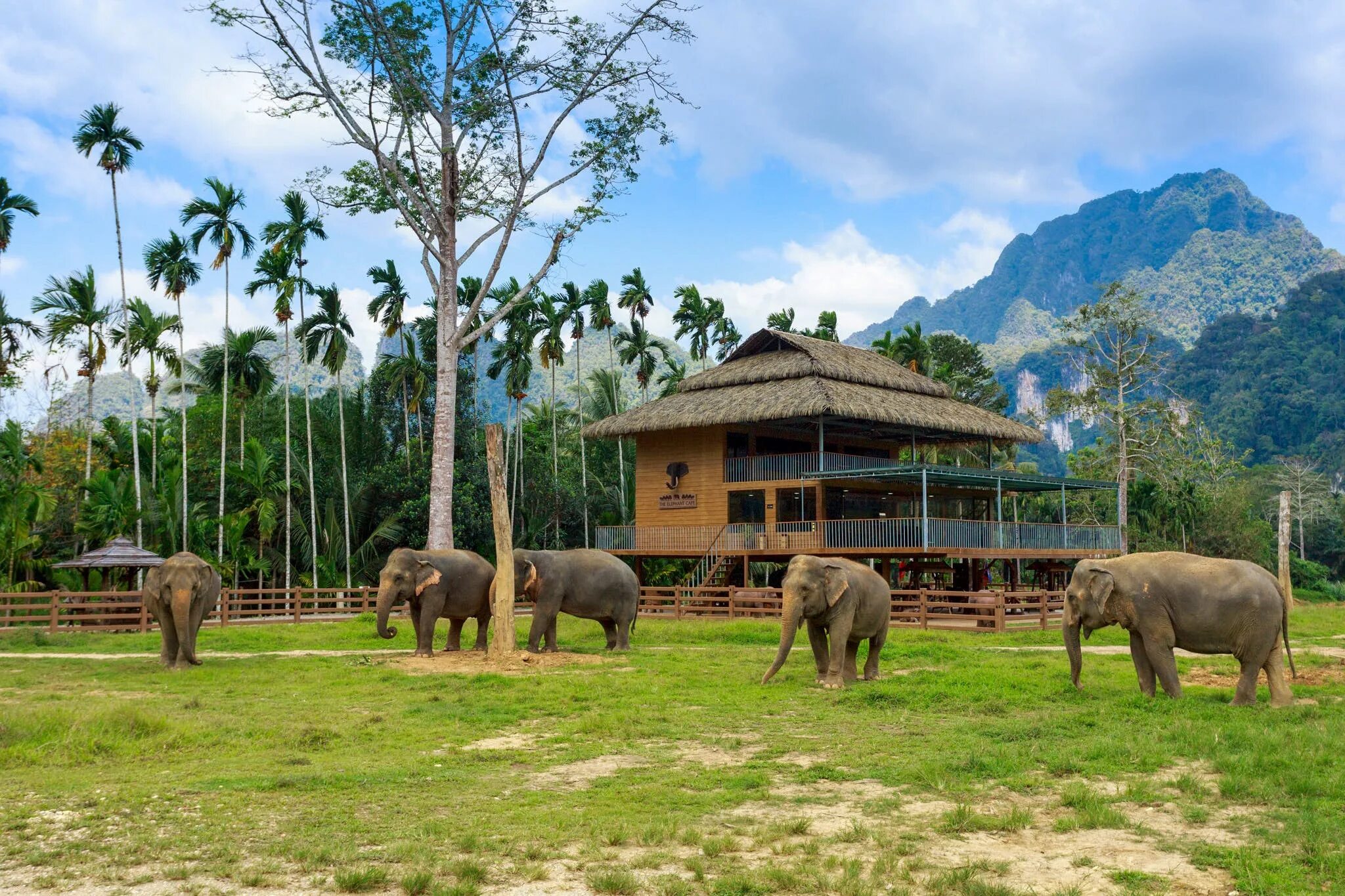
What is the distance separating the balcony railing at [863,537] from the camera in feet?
104

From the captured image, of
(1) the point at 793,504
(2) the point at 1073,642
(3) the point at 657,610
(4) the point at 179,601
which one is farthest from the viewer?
(1) the point at 793,504

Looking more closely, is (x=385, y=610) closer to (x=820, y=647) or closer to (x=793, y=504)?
(x=820, y=647)

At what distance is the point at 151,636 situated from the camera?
24469 mm

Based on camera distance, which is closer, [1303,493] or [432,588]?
[432,588]

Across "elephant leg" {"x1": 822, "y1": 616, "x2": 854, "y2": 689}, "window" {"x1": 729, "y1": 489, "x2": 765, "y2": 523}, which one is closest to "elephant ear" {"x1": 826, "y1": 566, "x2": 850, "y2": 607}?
"elephant leg" {"x1": 822, "y1": 616, "x2": 854, "y2": 689}

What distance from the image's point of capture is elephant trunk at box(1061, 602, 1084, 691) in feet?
45.4

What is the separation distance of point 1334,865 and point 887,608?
904 centimetres

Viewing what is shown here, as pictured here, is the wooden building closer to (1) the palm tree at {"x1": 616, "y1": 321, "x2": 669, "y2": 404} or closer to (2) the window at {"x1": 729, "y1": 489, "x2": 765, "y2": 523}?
(2) the window at {"x1": 729, "y1": 489, "x2": 765, "y2": 523}

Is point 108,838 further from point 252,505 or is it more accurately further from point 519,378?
point 519,378

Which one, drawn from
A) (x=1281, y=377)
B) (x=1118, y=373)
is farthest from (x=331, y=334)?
(x=1281, y=377)

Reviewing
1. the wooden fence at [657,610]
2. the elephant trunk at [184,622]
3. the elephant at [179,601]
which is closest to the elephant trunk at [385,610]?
the elephant at [179,601]

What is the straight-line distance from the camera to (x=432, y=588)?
63.5 feet

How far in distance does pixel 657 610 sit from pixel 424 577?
44.5 ft

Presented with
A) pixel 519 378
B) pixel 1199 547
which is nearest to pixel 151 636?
pixel 519 378
